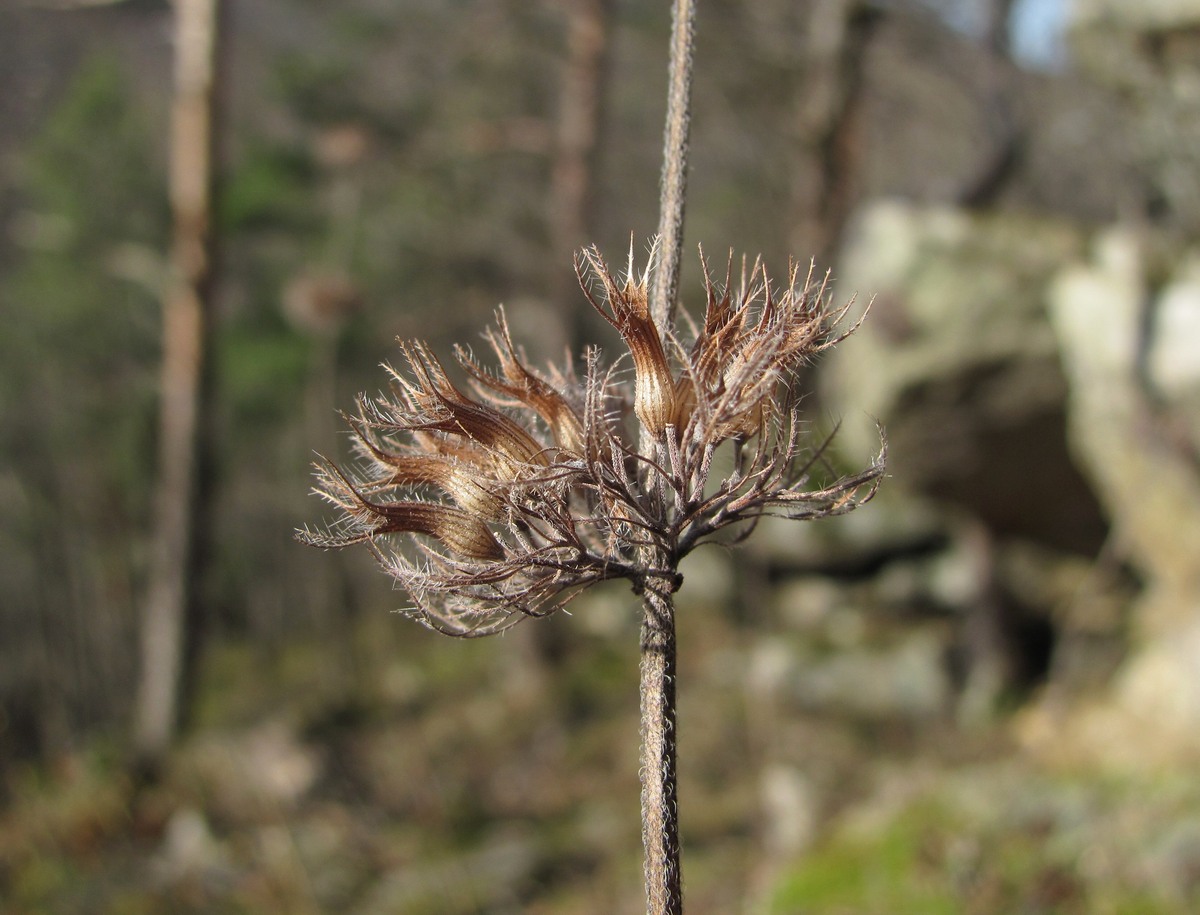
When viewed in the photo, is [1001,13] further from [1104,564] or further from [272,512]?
[272,512]

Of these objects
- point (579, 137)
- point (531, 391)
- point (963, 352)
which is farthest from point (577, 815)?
point (531, 391)

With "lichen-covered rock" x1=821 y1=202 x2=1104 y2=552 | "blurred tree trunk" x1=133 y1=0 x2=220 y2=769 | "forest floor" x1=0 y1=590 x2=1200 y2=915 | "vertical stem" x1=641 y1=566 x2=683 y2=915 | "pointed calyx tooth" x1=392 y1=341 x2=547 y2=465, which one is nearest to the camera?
"vertical stem" x1=641 y1=566 x2=683 y2=915

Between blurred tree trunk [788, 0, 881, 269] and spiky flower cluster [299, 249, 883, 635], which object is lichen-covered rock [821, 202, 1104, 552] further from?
spiky flower cluster [299, 249, 883, 635]

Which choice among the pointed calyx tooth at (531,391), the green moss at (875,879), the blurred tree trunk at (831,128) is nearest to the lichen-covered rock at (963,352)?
the blurred tree trunk at (831,128)

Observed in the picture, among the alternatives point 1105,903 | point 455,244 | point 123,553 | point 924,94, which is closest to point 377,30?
point 455,244

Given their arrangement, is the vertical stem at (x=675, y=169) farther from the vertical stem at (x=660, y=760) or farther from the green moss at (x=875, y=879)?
the green moss at (x=875, y=879)

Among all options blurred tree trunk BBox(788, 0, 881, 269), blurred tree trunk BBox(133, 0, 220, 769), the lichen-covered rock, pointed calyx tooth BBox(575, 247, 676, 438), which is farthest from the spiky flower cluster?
blurred tree trunk BBox(133, 0, 220, 769)
